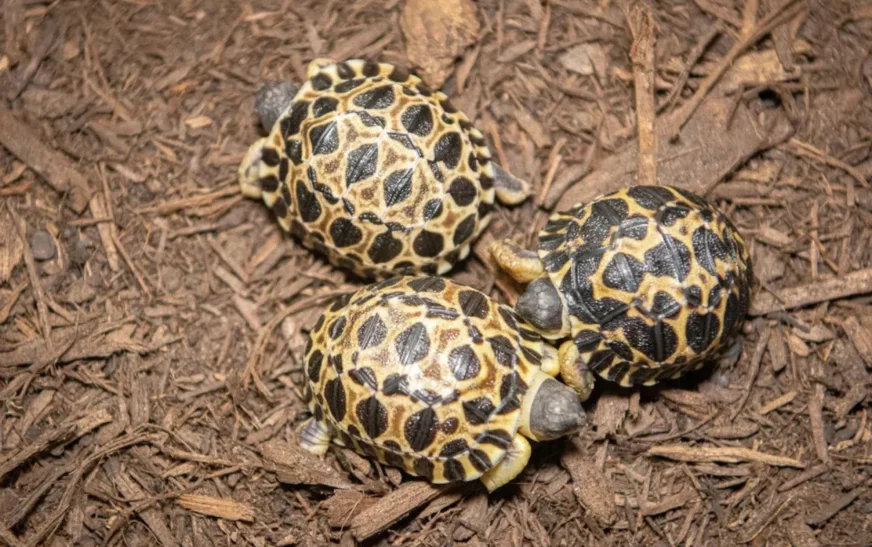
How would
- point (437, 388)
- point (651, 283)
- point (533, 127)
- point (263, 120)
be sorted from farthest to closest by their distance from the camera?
point (533, 127) < point (263, 120) < point (651, 283) < point (437, 388)

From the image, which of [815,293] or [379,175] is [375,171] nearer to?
[379,175]

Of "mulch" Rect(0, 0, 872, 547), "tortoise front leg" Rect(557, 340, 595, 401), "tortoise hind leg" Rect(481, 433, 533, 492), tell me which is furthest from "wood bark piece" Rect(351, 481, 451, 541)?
"tortoise front leg" Rect(557, 340, 595, 401)

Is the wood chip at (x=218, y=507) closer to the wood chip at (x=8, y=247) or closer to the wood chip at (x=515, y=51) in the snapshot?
the wood chip at (x=8, y=247)

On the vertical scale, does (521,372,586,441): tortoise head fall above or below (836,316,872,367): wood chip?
above

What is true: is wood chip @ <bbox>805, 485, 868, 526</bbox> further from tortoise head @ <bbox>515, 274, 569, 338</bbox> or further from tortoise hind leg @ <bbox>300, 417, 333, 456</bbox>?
tortoise hind leg @ <bbox>300, 417, 333, 456</bbox>

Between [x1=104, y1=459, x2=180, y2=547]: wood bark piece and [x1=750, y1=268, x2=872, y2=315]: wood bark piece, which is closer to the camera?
[x1=104, y1=459, x2=180, y2=547]: wood bark piece

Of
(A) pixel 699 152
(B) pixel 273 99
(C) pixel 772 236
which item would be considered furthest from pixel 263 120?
(C) pixel 772 236
